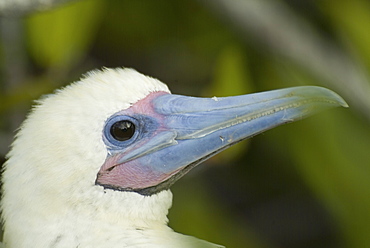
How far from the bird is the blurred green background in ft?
1.29

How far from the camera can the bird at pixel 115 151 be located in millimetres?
1939

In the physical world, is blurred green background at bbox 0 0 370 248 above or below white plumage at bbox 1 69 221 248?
above

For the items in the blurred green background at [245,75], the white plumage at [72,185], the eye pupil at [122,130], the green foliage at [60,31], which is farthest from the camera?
the green foliage at [60,31]

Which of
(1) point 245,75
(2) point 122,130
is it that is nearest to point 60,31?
(1) point 245,75

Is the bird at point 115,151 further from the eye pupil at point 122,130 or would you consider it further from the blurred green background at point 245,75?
the blurred green background at point 245,75

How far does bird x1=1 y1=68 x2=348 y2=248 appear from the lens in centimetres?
194

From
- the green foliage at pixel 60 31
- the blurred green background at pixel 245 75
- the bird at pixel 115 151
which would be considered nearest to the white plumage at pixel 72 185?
the bird at pixel 115 151

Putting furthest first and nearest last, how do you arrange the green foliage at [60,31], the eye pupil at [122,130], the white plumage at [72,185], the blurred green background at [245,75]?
the green foliage at [60,31] < the blurred green background at [245,75] < the eye pupil at [122,130] < the white plumage at [72,185]

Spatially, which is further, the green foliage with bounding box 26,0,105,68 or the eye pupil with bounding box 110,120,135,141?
the green foliage with bounding box 26,0,105,68

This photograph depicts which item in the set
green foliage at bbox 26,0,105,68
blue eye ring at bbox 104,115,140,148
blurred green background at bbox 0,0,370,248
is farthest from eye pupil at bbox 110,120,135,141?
green foliage at bbox 26,0,105,68

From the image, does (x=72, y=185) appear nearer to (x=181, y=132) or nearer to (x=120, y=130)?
(x=120, y=130)

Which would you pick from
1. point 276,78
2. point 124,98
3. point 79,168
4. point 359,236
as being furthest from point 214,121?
point 276,78

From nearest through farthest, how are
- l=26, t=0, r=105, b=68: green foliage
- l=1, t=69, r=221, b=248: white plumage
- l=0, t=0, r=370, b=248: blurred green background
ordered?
l=1, t=69, r=221, b=248: white plumage < l=0, t=0, r=370, b=248: blurred green background < l=26, t=0, r=105, b=68: green foliage

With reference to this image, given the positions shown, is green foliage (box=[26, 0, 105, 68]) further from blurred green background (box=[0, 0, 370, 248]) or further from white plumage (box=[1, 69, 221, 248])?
white plumage (box=[1, 69, 221, 248])
